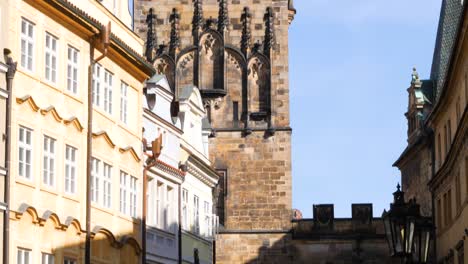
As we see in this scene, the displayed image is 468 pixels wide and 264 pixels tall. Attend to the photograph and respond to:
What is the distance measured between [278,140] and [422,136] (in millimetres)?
10968

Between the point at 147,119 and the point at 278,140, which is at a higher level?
the point at 278,140

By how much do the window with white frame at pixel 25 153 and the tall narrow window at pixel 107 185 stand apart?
17.0 ft

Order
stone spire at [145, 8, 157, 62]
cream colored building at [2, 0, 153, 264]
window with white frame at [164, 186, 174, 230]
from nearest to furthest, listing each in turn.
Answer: cream colored building at [2, 0, 153, 264]
window with white frame at [164, 186, 174, 230]
stone spire at [145, 8, 157, 62]

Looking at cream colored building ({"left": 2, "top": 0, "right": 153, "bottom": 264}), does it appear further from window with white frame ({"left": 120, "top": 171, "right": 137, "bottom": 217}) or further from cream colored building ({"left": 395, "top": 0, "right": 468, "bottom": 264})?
cream colored building ({"left": 395, "top": 0, "right": 468, "bottom": 264})

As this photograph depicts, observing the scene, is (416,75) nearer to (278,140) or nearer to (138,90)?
(278,140)

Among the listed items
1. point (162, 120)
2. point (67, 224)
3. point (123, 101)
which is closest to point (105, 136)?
point (123, 101)

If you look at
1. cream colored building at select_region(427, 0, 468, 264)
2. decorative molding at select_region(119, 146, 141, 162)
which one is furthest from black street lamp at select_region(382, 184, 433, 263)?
decorative molding at select_region(119, 146, 141, 162)

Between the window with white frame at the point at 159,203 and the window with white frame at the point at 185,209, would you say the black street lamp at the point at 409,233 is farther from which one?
the window with white frame at the point at 185,209

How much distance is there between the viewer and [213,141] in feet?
201

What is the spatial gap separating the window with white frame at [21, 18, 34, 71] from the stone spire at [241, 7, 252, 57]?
112 ft

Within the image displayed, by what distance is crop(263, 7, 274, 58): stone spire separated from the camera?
6159 centimetres

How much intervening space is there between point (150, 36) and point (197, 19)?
2.26 m

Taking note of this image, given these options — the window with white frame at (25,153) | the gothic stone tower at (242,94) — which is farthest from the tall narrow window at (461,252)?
the gothic stone tower at (242,94)

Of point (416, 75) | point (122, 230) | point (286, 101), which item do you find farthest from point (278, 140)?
point (122, 230)
